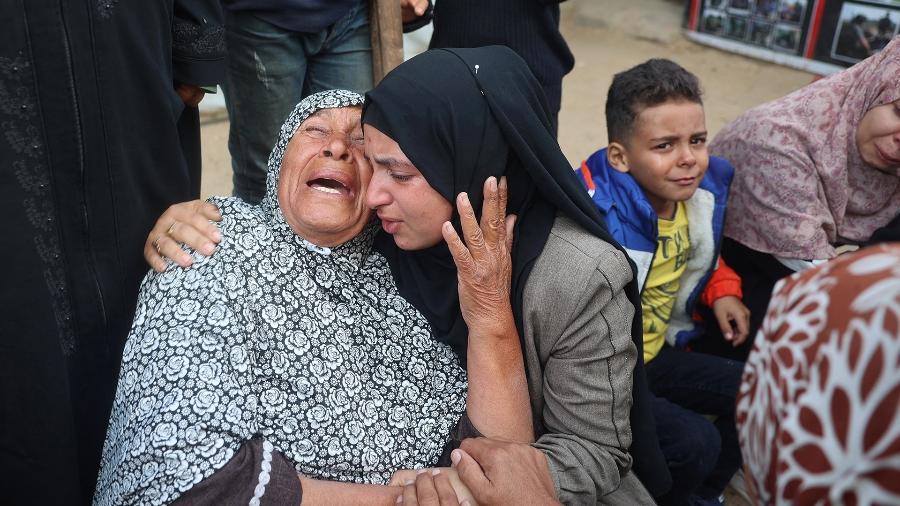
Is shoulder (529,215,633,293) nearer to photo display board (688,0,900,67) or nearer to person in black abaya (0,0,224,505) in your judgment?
person in black abaya (0,0,224,505)

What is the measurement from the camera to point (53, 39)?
6.17 feet

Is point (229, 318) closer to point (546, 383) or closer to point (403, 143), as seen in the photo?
point (403, 143)

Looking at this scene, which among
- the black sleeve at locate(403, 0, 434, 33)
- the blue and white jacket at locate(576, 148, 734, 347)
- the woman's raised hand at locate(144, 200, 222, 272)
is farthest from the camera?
the black sleeve at locate(403, 0, 434, 33)

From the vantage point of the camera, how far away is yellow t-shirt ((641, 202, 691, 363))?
9.29 ft

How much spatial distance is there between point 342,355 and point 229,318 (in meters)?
0.31

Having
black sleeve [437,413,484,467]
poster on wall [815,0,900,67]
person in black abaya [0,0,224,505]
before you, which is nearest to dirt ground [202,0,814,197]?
poster on wall [815,0,900,67]

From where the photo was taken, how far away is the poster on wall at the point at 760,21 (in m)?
6.58

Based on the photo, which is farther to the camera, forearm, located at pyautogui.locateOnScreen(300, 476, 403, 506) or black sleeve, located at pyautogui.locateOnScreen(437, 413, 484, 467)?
black sleeve, located at pyautogui.locateOnScreen(437, 413, 484, 467)

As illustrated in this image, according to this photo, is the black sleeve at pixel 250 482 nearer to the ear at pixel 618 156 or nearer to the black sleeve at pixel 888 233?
the ear at pixel 618 156

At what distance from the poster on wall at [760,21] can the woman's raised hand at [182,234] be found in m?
5.92

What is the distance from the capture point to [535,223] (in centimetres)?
209

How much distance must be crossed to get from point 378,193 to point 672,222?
1313 millimetres

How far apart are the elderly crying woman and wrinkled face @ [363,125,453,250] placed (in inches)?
4.9

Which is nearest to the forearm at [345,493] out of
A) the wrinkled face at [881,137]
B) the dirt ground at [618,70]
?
the wrinkled face at [881,137]
